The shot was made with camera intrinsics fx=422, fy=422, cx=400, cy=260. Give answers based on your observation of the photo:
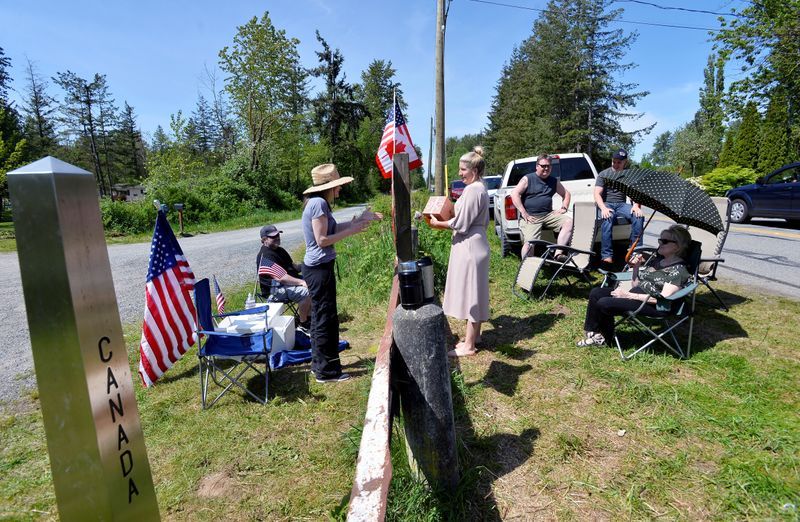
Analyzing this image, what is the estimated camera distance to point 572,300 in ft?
18.7

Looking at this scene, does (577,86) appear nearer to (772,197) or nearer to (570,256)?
(772,197)

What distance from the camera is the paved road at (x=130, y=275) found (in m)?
4.76

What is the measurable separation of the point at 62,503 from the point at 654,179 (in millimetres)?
5001

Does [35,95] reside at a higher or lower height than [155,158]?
higher

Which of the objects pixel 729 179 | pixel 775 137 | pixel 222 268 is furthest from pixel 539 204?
pixel 775 137

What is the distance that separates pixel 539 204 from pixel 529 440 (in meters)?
4.21

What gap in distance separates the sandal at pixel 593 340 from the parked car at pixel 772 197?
11.0 meters

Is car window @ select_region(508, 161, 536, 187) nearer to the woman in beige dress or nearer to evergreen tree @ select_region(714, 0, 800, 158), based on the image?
the woman in beige dress

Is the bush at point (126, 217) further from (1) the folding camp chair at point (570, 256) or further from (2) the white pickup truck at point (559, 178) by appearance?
(1) the folding camp chair at point (570, 256)

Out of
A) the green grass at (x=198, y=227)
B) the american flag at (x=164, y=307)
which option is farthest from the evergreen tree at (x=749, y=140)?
the american flag at (x=164, y=307)

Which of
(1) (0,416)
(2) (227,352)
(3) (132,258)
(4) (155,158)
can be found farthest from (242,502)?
(4) (155,158)

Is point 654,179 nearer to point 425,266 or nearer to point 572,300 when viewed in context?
point 572,300

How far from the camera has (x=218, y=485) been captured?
2740 mm

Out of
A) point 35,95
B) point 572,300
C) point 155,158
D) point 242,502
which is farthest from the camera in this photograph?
point 35,95
